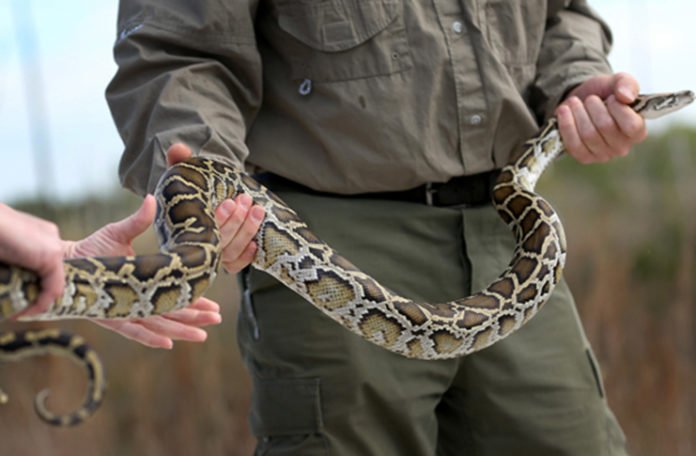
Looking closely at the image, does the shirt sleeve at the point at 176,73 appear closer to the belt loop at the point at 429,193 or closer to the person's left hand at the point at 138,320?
the person's left hand at the point at 138,320

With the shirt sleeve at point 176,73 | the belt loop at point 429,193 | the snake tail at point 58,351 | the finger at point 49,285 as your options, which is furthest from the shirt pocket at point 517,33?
the snake tail at point 58,351

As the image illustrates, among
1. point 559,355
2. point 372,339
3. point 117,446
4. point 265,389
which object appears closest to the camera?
point 372,339

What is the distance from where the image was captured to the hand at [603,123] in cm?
369

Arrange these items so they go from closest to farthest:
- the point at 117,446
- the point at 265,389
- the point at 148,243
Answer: the point at 265,389 < the point at 117,446 < the point at 148,243

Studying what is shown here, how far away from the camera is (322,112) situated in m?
3.48

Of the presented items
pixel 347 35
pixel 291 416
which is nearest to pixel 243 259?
pixel 291 416

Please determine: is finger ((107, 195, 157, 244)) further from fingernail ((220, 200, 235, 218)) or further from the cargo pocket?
the cargo pocket

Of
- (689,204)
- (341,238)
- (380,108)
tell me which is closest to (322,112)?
(380,108)

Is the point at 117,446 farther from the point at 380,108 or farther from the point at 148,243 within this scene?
the point at 380,108

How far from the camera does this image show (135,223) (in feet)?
8.84

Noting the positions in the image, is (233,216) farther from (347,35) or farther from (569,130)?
(569,130)

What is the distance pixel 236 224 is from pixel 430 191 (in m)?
1.02

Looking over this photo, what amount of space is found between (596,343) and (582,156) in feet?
11.0

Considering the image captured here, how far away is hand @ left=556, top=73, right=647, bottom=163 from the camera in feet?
12.1
